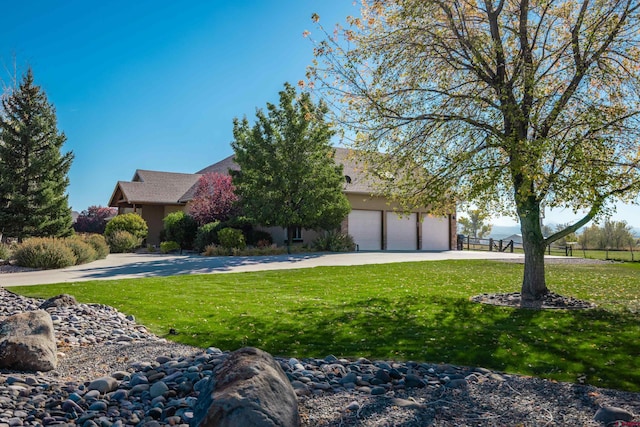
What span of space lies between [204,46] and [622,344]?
38.4 feet

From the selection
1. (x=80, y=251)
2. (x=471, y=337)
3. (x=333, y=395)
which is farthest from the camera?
(x=80, y=251)

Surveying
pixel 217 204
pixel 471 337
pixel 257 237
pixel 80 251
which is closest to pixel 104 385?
pixel 471 337

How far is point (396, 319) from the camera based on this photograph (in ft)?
23.7

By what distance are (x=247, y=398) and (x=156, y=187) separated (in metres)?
30.0

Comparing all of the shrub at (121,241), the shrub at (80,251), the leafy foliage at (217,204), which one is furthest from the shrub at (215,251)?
the shrub at (121,241)

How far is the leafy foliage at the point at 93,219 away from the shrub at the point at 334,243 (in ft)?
64.7

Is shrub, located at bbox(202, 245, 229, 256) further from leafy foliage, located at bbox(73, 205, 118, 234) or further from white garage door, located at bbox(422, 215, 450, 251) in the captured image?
leafy foliage, located at bbox(73, 205, 118, 234)

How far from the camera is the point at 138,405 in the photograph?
11.9 feet

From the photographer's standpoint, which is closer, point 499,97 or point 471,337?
point 471,337

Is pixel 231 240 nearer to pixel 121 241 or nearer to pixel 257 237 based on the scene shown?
pixel 257 237

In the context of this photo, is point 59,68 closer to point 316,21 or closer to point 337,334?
point 316,21

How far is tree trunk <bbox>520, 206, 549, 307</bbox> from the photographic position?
8.80m

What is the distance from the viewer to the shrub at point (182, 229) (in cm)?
2489

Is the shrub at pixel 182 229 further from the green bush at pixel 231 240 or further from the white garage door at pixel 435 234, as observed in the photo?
the white garage door at pixel 435 234
